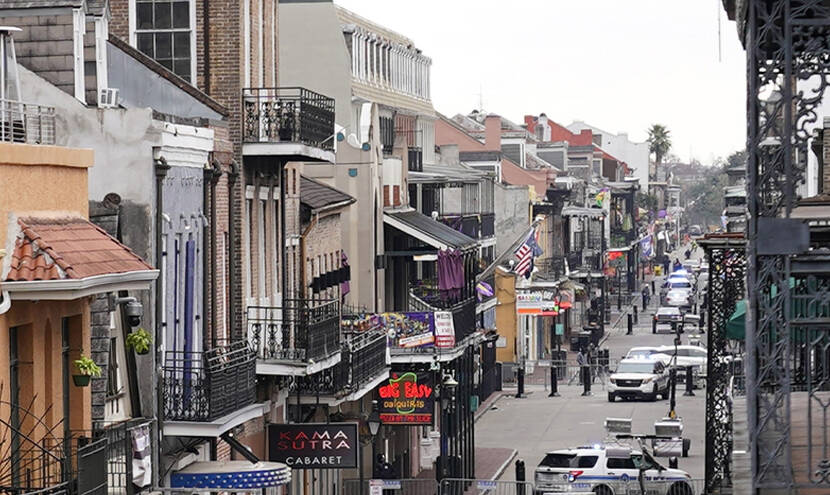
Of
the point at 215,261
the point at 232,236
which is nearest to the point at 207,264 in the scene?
the point at 215,261

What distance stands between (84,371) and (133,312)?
3576 millimetres

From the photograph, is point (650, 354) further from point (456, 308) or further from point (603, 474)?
point (603, 474)

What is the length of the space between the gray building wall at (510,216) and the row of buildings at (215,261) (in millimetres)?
29603

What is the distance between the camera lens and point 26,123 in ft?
69.6

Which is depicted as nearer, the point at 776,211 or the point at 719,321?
the point at 776,211

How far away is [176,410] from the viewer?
2605 cm

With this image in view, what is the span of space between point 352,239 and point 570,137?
120623 mm

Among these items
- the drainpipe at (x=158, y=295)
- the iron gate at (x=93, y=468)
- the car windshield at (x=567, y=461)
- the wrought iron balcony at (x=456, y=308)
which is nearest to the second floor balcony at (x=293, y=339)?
the drainpipe at (x=158, y=295)

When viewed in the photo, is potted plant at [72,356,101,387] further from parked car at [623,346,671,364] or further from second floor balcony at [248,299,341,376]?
parked car at [623,346,671,364]

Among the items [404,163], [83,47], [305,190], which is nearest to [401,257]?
[404,163]

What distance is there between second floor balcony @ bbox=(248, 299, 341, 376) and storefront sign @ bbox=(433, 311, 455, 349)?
12.1 m

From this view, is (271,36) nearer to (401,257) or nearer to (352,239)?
(352,239)

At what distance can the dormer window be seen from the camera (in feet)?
105

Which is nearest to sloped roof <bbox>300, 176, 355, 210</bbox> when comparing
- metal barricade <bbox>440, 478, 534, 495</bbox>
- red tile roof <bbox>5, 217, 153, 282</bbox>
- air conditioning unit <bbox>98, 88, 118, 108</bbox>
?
metal barricade <bbox>440, 478, 534, 495</bbox>
